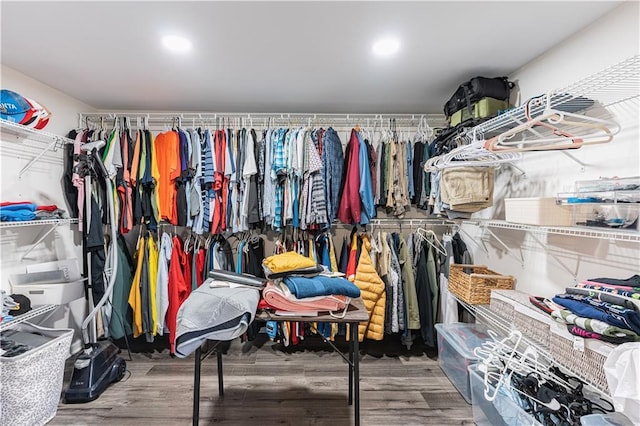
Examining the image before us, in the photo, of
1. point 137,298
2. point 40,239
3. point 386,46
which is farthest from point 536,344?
point 40,239

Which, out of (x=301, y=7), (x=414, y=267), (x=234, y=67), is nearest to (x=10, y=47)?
(x=234, y=67)

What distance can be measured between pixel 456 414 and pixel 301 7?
2591mm

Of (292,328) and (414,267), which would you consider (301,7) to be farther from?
(292,328)

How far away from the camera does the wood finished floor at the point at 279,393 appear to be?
1.90 meters

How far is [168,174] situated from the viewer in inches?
103

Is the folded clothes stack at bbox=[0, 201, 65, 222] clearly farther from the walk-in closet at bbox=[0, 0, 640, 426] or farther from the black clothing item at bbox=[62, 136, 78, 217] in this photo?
the black clothing item at bbox=[62, 136, 78, 217]

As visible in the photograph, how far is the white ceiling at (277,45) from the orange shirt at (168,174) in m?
0.42

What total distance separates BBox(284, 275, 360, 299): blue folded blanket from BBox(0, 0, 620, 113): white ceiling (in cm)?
135

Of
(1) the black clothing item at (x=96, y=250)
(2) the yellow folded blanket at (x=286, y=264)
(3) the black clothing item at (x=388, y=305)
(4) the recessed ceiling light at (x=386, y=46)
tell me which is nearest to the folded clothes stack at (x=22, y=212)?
(1) the black clothing item at (x=96, y=250)

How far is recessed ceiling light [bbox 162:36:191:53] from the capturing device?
169cm

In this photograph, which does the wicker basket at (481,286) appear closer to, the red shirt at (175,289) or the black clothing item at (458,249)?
the black clothing item at (458,249)

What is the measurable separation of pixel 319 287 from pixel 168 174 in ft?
6.30

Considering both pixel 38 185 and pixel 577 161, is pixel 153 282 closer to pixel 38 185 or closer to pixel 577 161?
pixel 38 185

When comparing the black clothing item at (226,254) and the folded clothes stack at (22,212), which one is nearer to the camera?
the folded clothes stack at (22,212)
